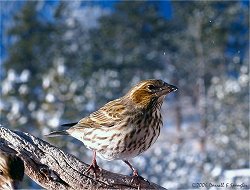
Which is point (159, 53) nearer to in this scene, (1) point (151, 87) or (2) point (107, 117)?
(2) point (107, 117)

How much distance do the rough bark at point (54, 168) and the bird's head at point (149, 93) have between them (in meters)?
0.49

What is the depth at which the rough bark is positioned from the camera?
2494mm

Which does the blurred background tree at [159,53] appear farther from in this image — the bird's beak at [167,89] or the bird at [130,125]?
the bird's beak at [167,89]

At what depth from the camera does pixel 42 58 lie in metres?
14.2

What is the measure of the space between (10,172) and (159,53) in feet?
45.1

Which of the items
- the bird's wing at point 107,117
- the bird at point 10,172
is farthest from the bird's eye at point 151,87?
the bird at point 10,172

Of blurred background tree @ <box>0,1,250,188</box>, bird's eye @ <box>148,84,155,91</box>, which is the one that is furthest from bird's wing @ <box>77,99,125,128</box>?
blurred background tree @ <box>0,1,250,188</box>

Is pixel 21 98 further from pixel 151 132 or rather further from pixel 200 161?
pixel 151 132

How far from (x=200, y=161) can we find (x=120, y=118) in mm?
5781

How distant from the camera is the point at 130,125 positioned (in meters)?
3.04

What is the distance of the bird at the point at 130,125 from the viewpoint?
2941mm

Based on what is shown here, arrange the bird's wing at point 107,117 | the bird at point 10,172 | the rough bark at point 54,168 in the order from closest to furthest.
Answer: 1. the bird at point 10,172
2. the rough bark at point 54,168
3. the bird's wing at point 107,117

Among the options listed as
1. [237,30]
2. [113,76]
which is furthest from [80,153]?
[237,30]

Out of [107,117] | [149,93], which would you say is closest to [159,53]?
[107,117]
